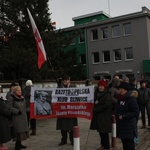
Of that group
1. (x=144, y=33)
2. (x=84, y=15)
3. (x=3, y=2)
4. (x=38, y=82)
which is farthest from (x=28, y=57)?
(x=84, y=15)

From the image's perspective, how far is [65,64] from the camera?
2730cm

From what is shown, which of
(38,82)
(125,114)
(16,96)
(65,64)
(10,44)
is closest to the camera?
(125,114)

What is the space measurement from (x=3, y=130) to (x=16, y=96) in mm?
1070

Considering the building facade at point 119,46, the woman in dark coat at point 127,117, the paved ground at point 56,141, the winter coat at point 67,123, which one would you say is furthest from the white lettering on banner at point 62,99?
the building facade at point 119,46

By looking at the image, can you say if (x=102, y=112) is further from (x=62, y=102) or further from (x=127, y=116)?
(x=127, y=116)

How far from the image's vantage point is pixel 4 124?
22.6 feet

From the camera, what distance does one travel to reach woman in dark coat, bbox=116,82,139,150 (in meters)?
6.07

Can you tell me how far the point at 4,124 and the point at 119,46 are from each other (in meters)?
34.3

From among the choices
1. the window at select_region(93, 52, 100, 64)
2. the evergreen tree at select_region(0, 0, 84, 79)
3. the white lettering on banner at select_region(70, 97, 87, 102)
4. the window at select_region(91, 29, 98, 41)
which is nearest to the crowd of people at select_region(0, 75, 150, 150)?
the white lettering on banner at select_region(70, 97, 87, 102)

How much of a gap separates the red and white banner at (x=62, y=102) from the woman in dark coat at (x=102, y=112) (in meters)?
0.17

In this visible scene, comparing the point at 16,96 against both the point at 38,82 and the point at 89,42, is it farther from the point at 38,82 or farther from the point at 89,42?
the point at 89,42

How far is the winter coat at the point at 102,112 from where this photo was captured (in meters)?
7.45

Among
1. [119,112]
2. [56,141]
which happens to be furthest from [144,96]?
[119,112]

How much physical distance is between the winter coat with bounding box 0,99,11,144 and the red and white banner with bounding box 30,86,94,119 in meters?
1.34
